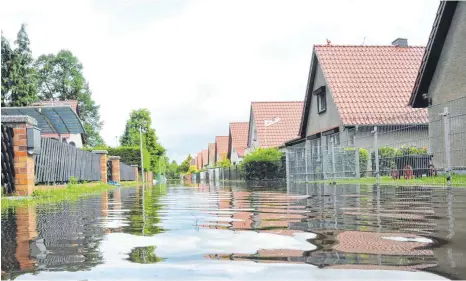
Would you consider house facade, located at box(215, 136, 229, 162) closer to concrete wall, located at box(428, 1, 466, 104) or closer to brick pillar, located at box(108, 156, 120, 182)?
brick pillar, located at box(108, 156, 120, 182)

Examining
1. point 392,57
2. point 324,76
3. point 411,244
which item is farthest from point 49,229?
point 392,57

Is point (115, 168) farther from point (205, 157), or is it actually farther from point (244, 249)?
point (205, 157)

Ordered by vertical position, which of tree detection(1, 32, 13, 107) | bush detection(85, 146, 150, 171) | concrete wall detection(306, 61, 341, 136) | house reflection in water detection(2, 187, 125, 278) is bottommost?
house reflection in water detection(2, 187, 125, 278)

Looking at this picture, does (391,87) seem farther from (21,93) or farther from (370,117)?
(21,93)

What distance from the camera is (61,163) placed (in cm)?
1434

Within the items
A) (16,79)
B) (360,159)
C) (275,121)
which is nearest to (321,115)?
(360,159)

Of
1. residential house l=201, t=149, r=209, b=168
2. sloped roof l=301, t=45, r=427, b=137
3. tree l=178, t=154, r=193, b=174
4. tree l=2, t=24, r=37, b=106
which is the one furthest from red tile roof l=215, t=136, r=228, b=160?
tree l=178, t=154, r=193, b=174

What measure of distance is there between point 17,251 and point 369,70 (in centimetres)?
2438

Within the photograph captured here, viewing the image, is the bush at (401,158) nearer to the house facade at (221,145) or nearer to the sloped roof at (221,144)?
the house facade at (221,145)

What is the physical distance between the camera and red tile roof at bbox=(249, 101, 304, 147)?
42344mm

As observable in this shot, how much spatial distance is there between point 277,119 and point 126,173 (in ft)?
51.7

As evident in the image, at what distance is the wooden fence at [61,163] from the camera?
1191cm

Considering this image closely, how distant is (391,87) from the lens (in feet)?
80.4

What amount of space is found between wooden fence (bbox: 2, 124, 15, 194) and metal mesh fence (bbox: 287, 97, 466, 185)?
898 cm
